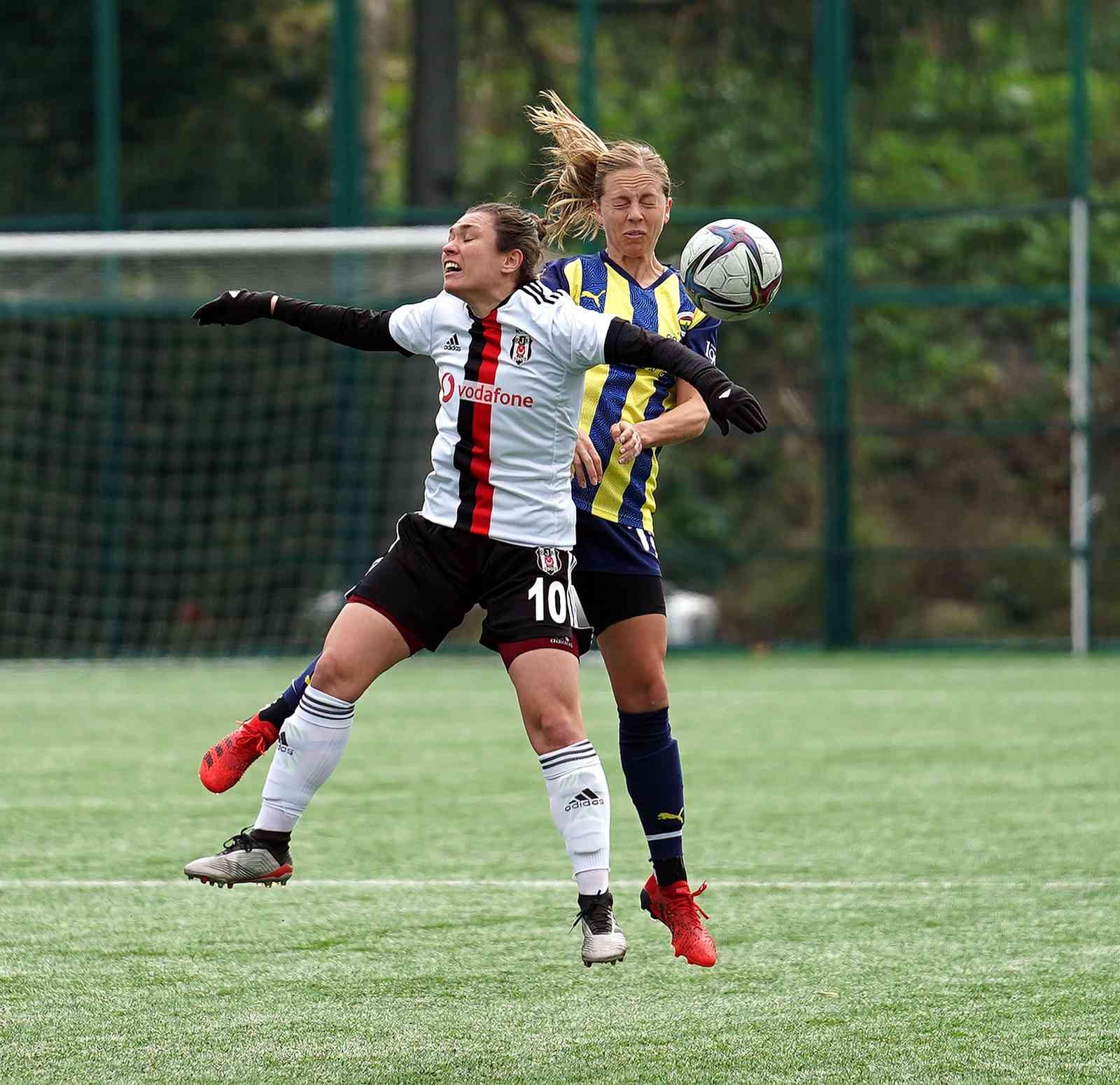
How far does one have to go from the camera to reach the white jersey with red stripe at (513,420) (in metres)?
4.73

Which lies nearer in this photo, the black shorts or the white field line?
the black shorts

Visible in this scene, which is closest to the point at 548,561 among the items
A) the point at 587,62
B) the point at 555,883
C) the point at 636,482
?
the point at 636,482

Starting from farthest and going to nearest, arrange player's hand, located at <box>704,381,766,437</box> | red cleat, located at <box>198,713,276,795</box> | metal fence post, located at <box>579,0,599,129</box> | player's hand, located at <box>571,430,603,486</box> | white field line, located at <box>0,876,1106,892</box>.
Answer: metal fence post, located at <box>579,0,599,129</box> → white field line, located at <box>0,876,1106,892</box> → red cleat, located at <box>198,713,276,795</box> → player's hand, located at <box>571,430,603,486</box> → player's hand, located at <box>704,381,766,437</box>

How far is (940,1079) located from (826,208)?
44.5 feet

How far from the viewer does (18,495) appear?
16.4 metres

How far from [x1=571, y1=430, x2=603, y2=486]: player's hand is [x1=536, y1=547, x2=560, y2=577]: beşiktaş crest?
213 mm

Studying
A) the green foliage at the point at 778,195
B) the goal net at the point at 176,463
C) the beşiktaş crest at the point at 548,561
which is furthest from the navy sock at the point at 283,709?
the green foliage at the point at 778,195

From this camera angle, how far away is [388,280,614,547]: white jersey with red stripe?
186 inches

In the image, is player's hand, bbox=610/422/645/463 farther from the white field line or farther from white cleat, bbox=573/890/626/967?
the white field line

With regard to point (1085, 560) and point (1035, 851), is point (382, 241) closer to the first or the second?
point (1085, 560)

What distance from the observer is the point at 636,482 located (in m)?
5.14

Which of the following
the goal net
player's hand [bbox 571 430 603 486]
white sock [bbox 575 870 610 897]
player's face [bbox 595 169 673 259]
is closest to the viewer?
white sock [bbox 575 870 610 897]

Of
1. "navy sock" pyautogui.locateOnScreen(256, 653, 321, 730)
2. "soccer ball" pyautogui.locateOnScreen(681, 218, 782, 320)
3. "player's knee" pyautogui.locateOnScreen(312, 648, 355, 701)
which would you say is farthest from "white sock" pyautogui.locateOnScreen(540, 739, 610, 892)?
"soccer ball" pyautogui.locateOnScreen(681, 218, 782, 320)

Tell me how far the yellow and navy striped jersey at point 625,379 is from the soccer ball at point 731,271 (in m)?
0.07
